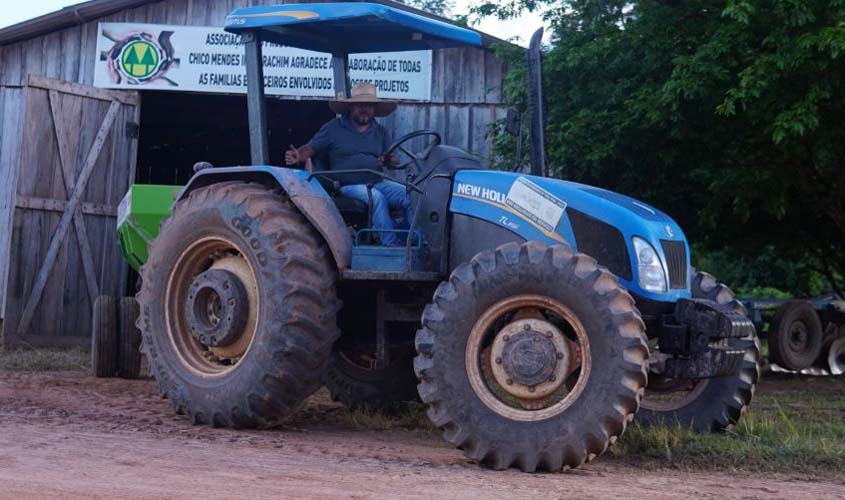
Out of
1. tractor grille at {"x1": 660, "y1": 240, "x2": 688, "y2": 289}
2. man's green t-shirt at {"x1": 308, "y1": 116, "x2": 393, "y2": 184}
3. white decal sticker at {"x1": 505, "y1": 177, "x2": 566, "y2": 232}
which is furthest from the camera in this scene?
man's green t-shirt at {"x1": 308, "y1": 116, "x2": 393, "y2": 184}

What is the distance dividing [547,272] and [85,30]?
423 inches

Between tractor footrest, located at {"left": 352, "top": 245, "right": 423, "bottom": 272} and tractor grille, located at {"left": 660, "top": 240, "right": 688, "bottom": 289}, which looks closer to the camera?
tractor grille, located at {"left": 660, "top": 240, "right": 688, "bottom": 289}

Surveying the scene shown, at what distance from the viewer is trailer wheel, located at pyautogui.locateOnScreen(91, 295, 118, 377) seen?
11617 millimetres

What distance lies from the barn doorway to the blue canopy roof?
7356 mm

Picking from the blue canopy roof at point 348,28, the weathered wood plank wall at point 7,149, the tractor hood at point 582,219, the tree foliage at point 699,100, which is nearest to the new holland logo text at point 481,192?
the tractor hood at point 582,219

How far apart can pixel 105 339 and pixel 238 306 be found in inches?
170

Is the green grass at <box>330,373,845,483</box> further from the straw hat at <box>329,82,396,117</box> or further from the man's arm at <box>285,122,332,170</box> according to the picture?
the straw hat at <box>329,82,396,117</box>

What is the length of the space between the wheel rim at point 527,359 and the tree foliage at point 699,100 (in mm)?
4604

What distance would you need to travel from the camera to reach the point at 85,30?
1555cm

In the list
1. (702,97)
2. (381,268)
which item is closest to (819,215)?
(702,97)

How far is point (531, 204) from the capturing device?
7.18 meters

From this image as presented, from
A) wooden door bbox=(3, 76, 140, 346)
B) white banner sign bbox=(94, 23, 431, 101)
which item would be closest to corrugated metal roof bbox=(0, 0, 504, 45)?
white banner sign bbox=(94, 23, 431, 101)

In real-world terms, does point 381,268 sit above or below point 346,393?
above

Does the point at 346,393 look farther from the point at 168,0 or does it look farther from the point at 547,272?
the point at 168,0
